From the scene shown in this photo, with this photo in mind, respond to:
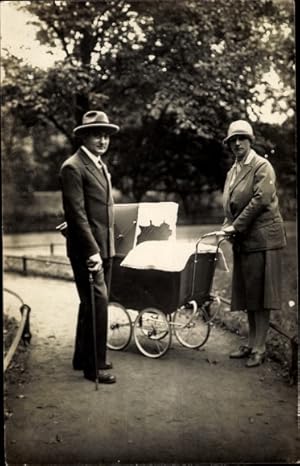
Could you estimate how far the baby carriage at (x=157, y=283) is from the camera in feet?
9.57

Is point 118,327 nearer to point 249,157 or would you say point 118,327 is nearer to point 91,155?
point 91,155

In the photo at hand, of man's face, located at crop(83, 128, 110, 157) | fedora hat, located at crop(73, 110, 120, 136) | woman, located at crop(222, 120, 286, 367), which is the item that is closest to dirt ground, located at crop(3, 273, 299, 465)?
woman, located at crop(222, 120, 286, 367)

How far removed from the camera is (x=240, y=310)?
3.01 m

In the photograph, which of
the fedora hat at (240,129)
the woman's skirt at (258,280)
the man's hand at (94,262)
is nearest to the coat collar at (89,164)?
the man's hand at (94,262)

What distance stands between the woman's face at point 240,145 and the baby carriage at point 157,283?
451 millimetres

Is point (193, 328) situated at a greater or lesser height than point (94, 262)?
lesser

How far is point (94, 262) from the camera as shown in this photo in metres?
2.92

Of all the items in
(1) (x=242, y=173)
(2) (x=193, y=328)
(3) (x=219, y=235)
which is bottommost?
(2) (x=193, y=328)

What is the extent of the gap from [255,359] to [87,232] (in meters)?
1.16

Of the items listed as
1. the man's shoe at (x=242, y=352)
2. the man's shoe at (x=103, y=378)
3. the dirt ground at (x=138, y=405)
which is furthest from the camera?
the man's shoe at (x=242, y=352)

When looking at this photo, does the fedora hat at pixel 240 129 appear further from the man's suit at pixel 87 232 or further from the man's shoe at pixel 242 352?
the man's shoe at pixel 242 352

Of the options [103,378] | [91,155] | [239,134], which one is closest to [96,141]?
[91,155]

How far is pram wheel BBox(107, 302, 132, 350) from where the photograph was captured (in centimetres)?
297

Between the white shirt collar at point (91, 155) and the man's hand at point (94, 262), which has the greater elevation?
the white shirt collar at point (91, 155)
